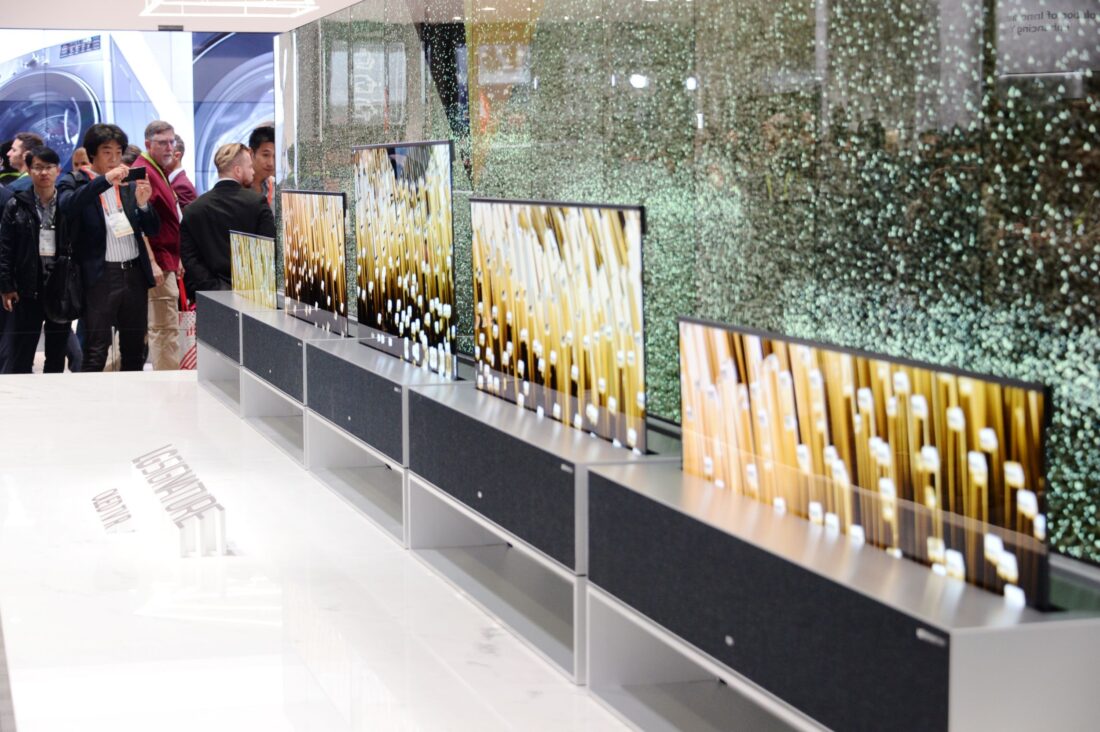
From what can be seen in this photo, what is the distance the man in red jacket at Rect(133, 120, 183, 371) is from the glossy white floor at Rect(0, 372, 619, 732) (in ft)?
11.4

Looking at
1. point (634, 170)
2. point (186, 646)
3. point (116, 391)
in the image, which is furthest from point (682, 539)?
point (116, 391)

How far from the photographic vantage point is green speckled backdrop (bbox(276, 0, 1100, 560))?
2.38 metres

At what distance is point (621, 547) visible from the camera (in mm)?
3096

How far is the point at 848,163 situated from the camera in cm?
285

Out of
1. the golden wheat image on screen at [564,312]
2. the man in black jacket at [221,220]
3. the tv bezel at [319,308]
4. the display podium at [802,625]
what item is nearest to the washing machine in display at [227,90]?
the man in black jacket at [221,220]

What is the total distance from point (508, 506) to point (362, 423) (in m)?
1.50

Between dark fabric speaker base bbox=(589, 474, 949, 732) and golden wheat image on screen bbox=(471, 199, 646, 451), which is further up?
golden wheat image on screen bbox=(471, 199, 646, 451)

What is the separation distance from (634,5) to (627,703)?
69.2 inches

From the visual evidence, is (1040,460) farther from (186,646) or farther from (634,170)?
(186,646)

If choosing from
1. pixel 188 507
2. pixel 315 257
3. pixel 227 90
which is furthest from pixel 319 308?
pixel 227 90

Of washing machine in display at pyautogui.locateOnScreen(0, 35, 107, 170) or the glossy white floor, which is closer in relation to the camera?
the glossy white floor

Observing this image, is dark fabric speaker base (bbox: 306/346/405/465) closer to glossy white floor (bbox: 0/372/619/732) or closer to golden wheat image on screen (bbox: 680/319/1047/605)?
glossy white floor (bbox: 0/372/619/732)
